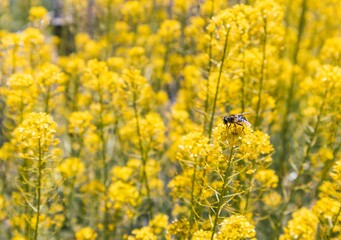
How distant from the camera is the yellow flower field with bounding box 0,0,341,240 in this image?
3.74m

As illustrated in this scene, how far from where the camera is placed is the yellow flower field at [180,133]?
3744mm

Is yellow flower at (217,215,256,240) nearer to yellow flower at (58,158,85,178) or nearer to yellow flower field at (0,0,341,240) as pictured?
yellow flower field at (0,0,341,240)

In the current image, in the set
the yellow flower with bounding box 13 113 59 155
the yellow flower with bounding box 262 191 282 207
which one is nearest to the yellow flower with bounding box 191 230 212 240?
the yellow flower with bounding box 13 113 59 155

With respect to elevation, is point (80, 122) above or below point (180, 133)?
above

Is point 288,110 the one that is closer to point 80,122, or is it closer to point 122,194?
point 122,194

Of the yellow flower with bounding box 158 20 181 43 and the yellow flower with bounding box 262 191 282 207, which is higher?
the yellow flower with bounding box 158 20 181 43

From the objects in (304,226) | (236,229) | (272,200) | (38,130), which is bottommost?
(272,200)

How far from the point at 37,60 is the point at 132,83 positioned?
2.00 meters

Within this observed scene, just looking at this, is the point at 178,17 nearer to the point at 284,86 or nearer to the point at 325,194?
the point at 284,86

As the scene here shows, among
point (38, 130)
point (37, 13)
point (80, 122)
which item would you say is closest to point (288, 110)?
point (80, 122)

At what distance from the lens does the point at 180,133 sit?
18.1ft

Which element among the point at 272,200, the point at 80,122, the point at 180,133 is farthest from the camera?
the point at 180,133

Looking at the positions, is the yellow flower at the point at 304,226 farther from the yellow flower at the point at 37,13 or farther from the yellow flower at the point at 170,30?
the yellow flower at the point at 37,13

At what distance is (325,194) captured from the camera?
404 centimetres
